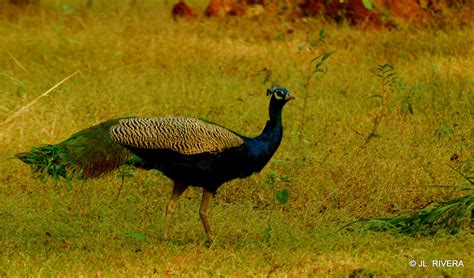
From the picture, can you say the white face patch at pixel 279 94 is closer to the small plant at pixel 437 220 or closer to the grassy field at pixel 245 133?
the grassy field at pixel 245 133

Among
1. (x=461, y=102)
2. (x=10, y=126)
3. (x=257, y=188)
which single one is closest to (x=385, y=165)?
(x=257, y=188)

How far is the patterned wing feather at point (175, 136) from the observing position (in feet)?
19.8

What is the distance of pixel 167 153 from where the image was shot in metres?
6.05

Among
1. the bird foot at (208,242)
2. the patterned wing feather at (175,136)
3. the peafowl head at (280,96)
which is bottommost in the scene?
the bird foot at (208,242)

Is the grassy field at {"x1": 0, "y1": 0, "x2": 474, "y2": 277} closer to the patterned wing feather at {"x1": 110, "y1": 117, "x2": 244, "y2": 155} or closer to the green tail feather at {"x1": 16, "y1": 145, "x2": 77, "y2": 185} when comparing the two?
the green tail feather at {"x1": 16, "y1": 145, "x2": 77, "y2": 185}

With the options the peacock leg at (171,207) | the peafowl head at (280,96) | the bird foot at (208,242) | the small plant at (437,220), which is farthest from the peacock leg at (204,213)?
the small plant at (437,220)

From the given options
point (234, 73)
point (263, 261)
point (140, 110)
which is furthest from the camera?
point (234, 73)

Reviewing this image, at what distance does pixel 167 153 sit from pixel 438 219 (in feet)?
5.65

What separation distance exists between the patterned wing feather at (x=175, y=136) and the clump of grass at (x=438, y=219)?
1083mm

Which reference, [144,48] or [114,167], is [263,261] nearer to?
[114,167]

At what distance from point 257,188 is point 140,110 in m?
1.87

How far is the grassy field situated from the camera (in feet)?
18.8

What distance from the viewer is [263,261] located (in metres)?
5.62

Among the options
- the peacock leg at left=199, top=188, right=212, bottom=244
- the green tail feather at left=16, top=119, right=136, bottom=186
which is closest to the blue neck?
the peacock leg at left=199, top=188, right=212, bottom=244
